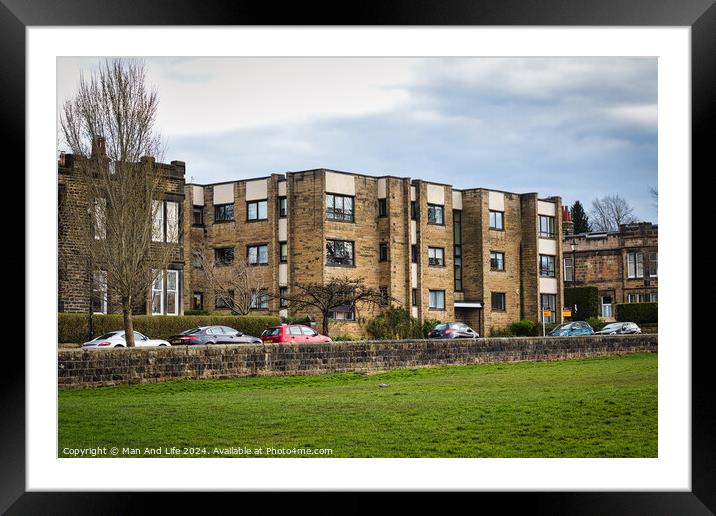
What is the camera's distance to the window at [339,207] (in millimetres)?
43031

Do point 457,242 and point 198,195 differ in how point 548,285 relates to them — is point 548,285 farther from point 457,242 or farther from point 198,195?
point 198,195

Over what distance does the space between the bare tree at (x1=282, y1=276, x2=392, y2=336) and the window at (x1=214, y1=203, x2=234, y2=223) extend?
16.5 feet

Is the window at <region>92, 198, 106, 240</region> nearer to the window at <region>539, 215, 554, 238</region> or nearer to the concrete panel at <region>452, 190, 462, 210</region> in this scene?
the concrete panel at <region>452, 190, 462, 210</region>

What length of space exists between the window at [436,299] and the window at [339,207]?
20.8ft

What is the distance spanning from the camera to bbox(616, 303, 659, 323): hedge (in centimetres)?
4927

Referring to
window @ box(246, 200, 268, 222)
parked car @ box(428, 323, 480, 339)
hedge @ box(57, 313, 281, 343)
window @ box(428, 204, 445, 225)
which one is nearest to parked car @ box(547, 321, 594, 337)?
parked car @ box(428, 323, 480, 339)

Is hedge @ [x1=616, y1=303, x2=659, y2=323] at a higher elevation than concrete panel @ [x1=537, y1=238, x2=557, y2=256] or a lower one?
lower

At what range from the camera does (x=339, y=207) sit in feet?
143
